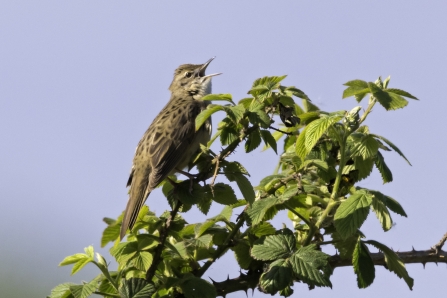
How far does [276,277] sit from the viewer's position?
2391 millimetres

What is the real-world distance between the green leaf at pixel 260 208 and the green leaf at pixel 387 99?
1.87ft

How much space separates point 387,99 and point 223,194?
0.81 metres

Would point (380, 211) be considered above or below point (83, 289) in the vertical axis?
above

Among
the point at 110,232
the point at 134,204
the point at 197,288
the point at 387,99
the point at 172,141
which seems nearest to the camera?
the point at 197,288

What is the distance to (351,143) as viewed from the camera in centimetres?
266

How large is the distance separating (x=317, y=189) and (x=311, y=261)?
1.39ft

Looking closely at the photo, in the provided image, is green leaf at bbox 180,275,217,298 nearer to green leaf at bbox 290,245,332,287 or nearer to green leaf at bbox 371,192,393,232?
green leaf at bbox 290,245,332,287

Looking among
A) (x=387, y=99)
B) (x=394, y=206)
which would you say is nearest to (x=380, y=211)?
(x=394, y=206)

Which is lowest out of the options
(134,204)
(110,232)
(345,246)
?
(345,246)

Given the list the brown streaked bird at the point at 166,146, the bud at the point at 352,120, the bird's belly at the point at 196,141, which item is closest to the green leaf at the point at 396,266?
the bud at the point at 352,120

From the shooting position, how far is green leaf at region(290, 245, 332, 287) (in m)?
2.37

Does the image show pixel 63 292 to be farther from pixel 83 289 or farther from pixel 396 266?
pixel 396 266

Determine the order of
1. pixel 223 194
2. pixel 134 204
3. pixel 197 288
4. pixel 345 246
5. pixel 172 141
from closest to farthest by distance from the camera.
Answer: pixel 197 288 → pixel 345 246 → pixel 223 194 → pixel 134 204 → pixel 172 141

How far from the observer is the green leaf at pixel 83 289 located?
2.51 m
